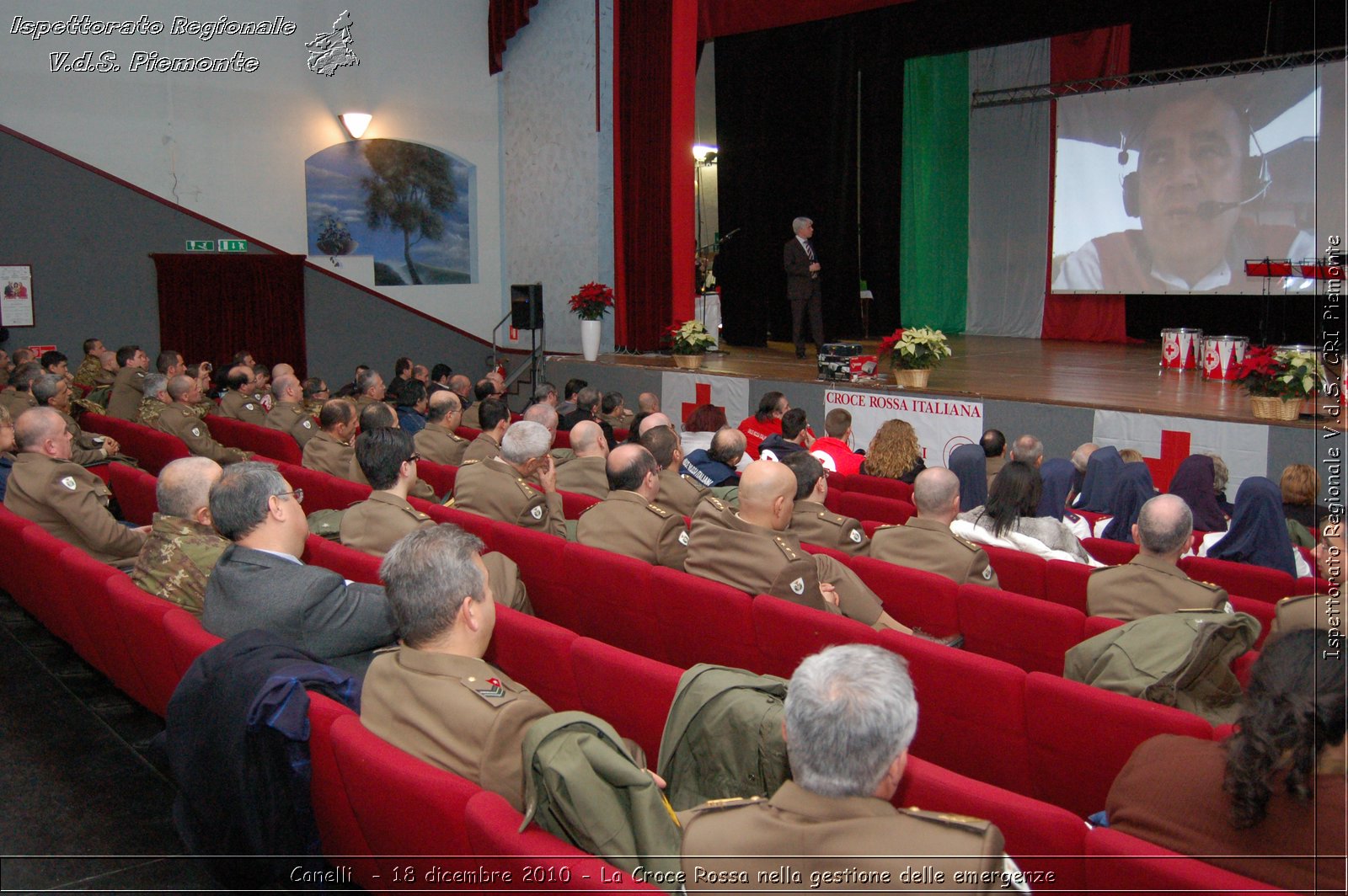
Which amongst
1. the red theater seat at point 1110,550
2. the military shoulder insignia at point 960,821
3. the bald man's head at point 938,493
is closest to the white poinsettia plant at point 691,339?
the red theater seat at point 1110,550

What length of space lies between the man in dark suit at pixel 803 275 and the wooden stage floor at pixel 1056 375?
50 cm

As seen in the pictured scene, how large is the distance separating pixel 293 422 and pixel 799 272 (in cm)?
568

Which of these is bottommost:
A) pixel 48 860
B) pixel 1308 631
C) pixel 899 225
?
pixel 48 860

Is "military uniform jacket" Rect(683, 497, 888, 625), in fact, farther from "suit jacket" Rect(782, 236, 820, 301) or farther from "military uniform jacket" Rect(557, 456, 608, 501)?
"suit jacket" Rect(782, 236, 820, 301)

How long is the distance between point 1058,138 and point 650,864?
1309 cm

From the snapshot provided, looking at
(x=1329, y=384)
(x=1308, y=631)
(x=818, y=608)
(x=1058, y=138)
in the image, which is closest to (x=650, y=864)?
(x=1308, y=631)

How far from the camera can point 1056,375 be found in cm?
927

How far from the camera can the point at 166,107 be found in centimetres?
1048

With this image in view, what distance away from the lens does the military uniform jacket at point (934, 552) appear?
11.0ft

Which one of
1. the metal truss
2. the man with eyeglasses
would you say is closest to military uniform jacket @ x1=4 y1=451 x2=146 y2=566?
the man with eyeglasses

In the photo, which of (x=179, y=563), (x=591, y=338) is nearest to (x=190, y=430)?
(x=179, y=563)

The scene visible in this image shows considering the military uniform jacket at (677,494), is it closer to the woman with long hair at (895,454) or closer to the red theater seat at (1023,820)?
the woman with long hair at (895,454)

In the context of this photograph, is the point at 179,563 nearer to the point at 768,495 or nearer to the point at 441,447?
the point at 768,495

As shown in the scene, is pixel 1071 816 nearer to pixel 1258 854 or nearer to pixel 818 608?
pixel 1258 854
